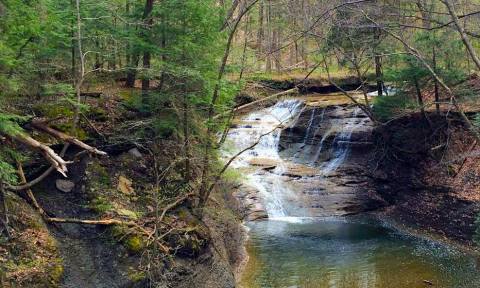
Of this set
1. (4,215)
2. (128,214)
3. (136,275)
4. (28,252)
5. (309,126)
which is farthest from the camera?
(309,126)

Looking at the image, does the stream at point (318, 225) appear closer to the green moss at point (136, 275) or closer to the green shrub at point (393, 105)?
the green shrub at point (393, 105)

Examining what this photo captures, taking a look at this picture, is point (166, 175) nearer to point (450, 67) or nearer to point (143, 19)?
point (143, 19)

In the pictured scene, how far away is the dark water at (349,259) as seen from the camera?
39.4 ft

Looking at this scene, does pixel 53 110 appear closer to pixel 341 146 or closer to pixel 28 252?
pixel 28 252

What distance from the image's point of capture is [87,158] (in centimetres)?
1144

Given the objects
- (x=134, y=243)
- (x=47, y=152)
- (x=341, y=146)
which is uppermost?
(x=47, y=152)

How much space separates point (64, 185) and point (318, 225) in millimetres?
9987

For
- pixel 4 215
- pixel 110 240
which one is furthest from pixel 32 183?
pixel 110 240

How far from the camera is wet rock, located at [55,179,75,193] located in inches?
422

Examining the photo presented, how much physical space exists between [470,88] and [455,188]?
3.76 m

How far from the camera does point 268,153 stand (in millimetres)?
22969

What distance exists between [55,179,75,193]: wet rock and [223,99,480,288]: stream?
455 cm

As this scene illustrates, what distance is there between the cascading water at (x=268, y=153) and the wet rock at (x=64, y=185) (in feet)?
21.9

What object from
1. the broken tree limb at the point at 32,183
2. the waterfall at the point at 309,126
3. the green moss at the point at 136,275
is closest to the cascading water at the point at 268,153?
the waterfall at the point at 309,126
